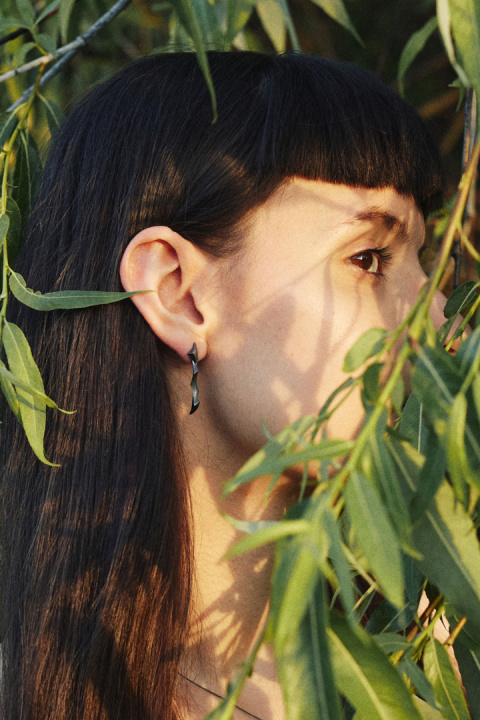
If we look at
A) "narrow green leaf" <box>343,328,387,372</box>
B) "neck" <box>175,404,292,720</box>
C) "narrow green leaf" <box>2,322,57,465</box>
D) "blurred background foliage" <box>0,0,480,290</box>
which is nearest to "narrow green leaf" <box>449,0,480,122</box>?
"narrow green leaf" <box>343,328,387,372</box>

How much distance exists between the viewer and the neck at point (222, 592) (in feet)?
3.29

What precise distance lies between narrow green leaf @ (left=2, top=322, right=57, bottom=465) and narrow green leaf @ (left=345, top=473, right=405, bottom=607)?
45 centimetres

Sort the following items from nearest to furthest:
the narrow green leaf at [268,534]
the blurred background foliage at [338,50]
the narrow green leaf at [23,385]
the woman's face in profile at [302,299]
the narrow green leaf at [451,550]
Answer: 1. the narrow green leaf at [268,534]
2. the narrow green leaf at [451,550]
3. the narrow green leaf at [23,385]
4. the woman's face in profile at [302,299]
5. the blurred background foliage at [338,50]

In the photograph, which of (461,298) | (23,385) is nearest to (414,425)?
(461,298)

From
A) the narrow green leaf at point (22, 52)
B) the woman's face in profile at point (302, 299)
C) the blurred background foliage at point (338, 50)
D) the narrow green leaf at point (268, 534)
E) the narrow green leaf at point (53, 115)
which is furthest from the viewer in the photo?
the blurred background foliage at point (338, 50)

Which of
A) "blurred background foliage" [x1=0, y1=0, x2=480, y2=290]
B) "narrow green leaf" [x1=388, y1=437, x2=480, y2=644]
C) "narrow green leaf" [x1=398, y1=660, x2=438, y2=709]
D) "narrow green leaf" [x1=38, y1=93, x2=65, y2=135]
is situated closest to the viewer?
"narrow green leaf" [x1=388, y1=437, x2=480, y2=644]

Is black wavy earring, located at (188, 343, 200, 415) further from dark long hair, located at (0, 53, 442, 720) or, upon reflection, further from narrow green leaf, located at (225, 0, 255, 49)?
narrow green leaf, located at (225, 0, 255, 49)

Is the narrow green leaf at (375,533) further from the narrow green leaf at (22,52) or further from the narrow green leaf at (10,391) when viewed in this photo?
the narrow green leaf at (22,52)

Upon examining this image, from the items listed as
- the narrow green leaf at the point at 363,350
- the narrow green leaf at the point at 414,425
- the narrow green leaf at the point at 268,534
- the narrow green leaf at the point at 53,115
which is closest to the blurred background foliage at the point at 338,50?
the narrow green leaf at the point at 53,115

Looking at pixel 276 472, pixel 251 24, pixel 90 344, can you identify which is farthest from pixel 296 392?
pixel 251 24

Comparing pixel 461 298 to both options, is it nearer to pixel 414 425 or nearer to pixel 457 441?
pixel 414 425

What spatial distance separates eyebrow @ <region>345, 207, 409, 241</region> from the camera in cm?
92

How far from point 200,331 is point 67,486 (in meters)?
0.28

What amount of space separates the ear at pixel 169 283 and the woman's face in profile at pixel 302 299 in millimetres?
26
